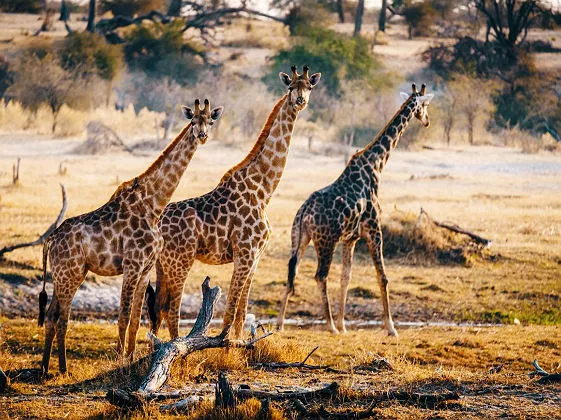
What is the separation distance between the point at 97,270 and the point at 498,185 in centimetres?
1415

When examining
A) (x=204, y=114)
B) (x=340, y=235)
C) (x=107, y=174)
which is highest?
(x=204, y=114)

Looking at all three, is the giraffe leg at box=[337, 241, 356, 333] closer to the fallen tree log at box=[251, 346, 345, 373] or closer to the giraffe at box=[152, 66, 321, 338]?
the giraffe at box=[152, 66, 321, 338]

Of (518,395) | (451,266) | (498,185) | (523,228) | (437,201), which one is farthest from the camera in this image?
(498,185)

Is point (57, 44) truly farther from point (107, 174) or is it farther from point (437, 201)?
point (437, 201)

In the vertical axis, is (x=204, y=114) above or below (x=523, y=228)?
above

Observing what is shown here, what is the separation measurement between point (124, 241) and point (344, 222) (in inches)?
126

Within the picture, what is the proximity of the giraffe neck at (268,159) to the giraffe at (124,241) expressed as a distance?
81cm

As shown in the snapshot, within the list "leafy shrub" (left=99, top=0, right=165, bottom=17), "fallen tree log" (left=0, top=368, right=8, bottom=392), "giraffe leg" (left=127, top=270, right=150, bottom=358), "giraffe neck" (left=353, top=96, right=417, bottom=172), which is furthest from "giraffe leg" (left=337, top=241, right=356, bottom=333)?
"leafy shrub" (left=99, top=0, right=165, bottom=17)

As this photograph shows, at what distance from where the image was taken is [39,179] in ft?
64.5

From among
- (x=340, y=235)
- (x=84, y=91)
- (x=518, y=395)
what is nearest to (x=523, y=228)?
(x=340, y=235)

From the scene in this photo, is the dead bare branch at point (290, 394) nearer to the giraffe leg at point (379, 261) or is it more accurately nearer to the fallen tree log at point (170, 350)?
the fallen tree log at point (170, 350)

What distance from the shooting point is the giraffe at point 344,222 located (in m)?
10.4

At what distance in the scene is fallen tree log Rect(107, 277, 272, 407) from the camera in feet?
21.4

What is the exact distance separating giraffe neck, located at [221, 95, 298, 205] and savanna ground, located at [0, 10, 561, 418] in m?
1.21
